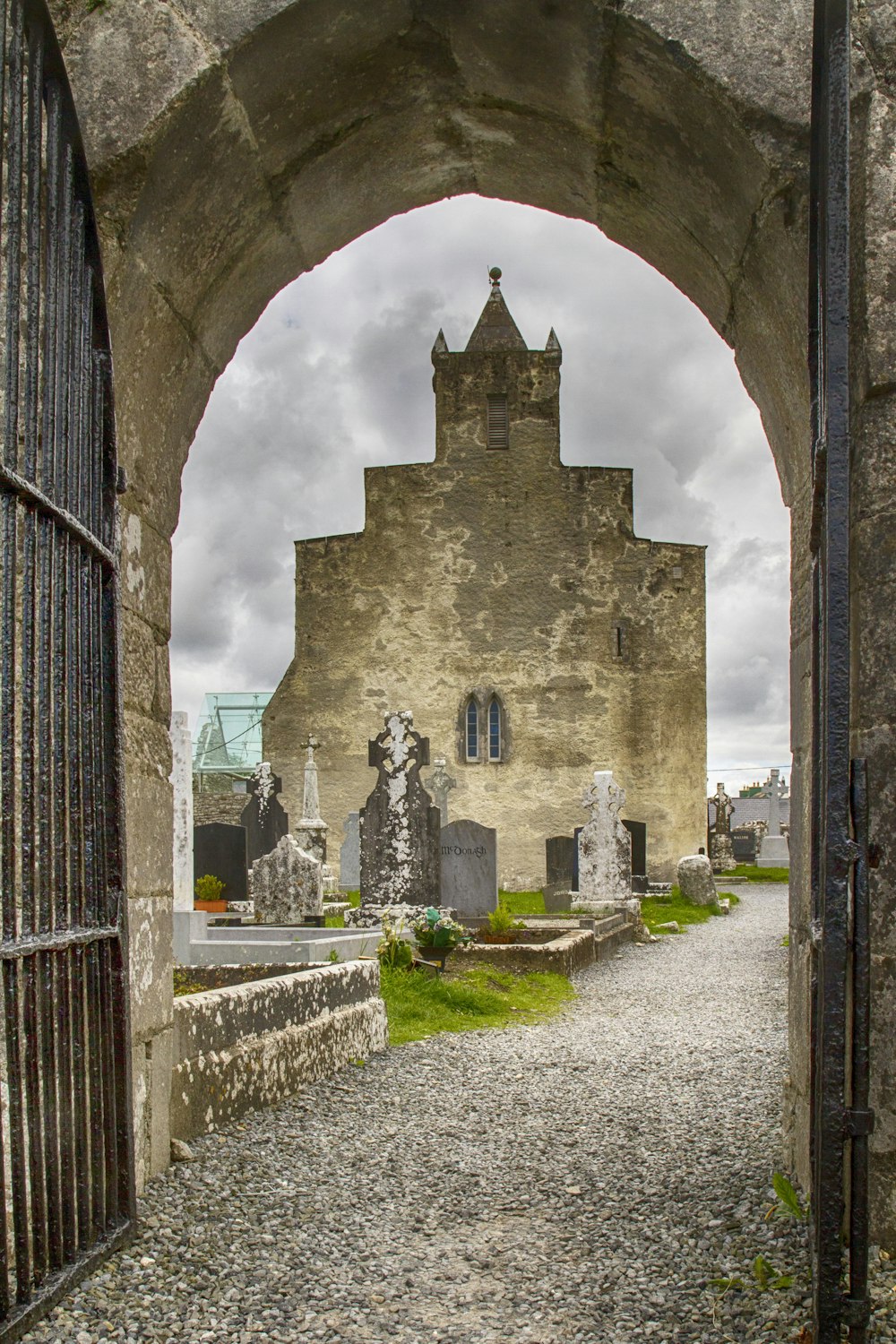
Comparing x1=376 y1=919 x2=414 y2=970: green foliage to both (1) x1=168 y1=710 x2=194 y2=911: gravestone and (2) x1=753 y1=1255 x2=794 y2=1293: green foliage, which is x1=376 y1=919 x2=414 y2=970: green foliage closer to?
(1) x1=168 y1=710 x2=194 y2=911: gravestone

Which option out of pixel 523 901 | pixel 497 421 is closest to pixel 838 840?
pixel 523 901

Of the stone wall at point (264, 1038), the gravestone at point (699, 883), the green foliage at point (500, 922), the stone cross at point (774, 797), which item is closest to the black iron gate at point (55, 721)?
the stone wall at point (264, 1038)

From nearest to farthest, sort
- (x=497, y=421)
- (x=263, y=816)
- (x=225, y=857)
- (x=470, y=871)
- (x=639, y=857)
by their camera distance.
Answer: (x=470, y=871)
(x=225, y=857)
(x=263, y=816)
(x=639, y=857)
(x=497, y=421)

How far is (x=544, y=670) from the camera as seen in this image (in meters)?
24.8

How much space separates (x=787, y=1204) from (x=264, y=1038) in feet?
7.85

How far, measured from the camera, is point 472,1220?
141 inches

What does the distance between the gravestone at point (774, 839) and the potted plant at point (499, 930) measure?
18465 millimetres

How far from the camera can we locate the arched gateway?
3.06m

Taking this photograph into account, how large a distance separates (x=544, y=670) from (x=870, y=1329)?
22296mm

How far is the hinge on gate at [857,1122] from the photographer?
94.6 inches

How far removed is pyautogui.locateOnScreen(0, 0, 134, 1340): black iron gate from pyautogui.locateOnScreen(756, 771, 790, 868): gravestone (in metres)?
27.2

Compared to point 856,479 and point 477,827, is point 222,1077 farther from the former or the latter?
point 477,827

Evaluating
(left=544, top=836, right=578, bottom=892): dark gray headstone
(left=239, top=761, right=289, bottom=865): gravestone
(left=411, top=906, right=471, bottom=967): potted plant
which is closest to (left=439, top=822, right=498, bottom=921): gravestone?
(left=411, top=906, right=471, bottom=967): potted plant

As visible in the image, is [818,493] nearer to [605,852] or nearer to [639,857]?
[605,852]
